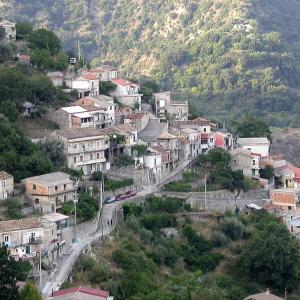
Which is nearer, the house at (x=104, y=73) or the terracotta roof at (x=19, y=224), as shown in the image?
the terracotta roof at (x=19, y=224)

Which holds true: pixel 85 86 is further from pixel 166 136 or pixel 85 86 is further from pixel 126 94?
pixel 166 136

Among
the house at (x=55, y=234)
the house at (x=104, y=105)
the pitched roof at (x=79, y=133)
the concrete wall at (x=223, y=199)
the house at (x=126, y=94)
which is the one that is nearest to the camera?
the house at (x=55, y=234)

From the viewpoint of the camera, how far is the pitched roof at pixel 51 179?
3428 centimetres

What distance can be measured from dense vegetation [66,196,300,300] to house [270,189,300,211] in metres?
2.78

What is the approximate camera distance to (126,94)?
155 ft

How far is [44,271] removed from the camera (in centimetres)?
3042

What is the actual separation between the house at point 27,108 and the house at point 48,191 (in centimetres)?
659

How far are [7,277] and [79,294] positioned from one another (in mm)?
2599

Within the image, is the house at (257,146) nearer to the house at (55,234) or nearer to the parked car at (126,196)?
the parked car at (126,196)

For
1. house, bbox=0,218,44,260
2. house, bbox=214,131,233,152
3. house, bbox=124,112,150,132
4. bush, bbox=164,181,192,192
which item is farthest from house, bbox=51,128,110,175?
house, bbox=214,131,233,152

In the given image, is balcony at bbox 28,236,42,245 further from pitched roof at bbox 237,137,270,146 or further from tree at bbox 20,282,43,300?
pitched roof at bbox 237,137,270,146

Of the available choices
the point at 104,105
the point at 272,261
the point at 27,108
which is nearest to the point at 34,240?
the point at 272,261

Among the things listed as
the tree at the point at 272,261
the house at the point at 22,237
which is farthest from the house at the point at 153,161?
the house at the point at 22,237

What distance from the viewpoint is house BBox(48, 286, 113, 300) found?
27844mm
